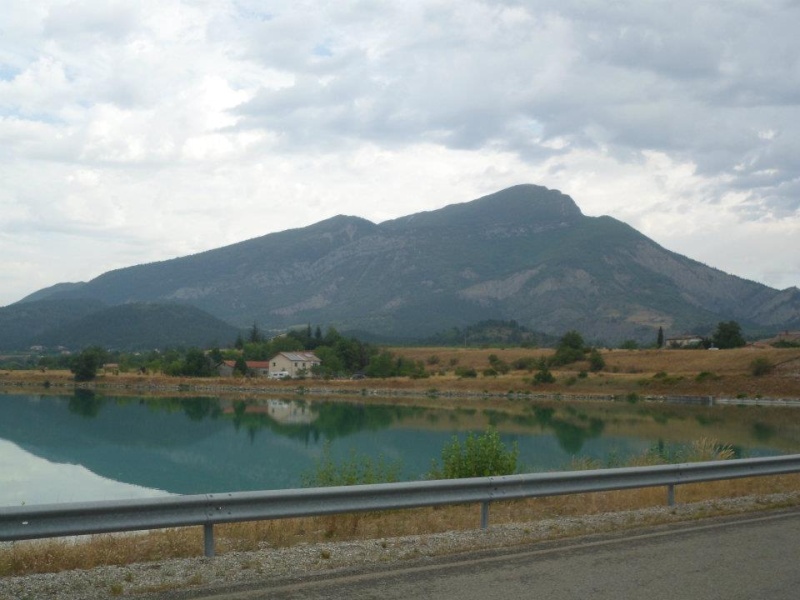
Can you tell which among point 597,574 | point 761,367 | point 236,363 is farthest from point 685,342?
point 597,574

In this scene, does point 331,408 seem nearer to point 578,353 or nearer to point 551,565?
point 578,353

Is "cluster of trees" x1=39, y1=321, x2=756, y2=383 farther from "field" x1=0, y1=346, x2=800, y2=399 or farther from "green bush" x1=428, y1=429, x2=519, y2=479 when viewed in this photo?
"green bush" x1=428, y1=429, x2=519, y2=479

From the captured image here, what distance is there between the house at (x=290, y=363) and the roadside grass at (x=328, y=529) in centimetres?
11004

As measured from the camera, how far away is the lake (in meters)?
26.6

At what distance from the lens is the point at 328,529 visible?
10.8 meters

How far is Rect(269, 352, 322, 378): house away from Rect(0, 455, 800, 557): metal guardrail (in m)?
113

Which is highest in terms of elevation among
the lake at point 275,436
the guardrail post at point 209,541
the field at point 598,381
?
the guardrail post at point 209,541

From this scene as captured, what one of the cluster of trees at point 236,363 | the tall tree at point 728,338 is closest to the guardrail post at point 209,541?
the cluster of trees at point 236,363

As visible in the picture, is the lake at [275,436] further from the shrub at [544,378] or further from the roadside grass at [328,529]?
the shrub at [544,378]

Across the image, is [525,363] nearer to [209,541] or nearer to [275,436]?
[275,436]

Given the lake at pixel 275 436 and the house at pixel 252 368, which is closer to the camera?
the lake at pixel 275 436

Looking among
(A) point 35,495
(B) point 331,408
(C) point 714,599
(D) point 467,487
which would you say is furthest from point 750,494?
(B) point 331,408

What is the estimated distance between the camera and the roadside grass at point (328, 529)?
8.55 m

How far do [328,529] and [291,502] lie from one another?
6.57 ft
